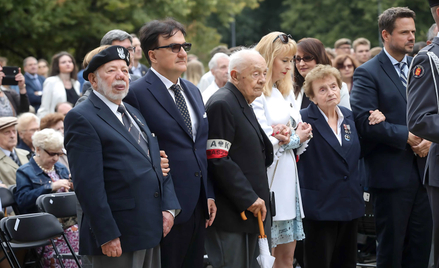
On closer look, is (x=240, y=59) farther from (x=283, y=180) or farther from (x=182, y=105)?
(x=283, y=180)

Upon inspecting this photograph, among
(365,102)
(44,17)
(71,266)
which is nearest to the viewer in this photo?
(365,102)

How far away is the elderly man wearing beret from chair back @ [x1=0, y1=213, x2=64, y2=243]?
156cm

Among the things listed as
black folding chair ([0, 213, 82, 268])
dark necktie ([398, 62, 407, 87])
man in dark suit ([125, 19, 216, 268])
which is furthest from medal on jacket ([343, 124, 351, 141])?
black folding chair ([0, 213, 82, 268])

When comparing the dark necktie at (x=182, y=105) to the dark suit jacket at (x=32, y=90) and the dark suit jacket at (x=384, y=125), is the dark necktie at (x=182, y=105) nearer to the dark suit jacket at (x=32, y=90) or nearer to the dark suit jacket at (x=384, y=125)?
the dark suit jacket at (x=384, y=125)

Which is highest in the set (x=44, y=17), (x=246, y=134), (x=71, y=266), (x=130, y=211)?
(x=44, y=17)

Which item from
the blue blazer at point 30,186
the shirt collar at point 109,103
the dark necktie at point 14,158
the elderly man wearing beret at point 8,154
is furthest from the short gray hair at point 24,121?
the shirt collar at point 109,103

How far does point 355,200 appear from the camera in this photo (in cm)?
458

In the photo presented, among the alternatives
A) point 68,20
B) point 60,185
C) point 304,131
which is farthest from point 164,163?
point 68,20

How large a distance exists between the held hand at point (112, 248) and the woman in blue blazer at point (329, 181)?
1.80 metres

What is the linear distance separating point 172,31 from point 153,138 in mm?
772

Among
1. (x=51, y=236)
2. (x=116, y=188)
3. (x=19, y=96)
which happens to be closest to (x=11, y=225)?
(x=51, y=236)

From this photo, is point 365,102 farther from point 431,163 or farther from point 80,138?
point 80,138

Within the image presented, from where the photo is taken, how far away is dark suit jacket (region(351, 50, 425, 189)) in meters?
4.80

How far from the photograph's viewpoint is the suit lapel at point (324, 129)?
4.62 meters
